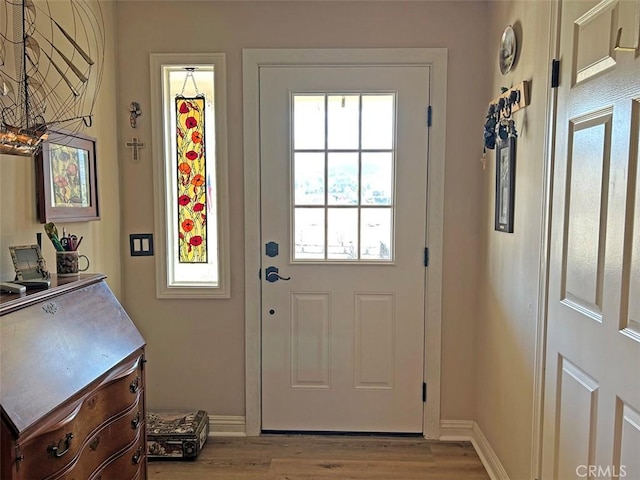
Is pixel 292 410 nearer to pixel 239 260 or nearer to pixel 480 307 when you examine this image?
pixel 239 260

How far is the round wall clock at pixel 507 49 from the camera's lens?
2.05 m

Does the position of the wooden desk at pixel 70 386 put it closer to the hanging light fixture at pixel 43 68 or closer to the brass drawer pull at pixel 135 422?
the brass drawer pull at pixel 135 422

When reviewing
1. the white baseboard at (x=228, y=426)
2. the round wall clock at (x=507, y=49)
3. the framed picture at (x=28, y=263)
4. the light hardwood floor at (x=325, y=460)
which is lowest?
the light hardwood floor at (x=325, y=460)

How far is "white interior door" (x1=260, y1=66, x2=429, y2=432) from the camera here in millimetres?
2502

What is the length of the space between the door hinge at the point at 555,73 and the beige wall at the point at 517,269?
0.05 metres

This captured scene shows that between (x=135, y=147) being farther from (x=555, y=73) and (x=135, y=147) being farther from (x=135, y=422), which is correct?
(x=555, y=73)

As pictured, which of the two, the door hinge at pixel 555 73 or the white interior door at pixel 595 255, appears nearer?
the white interior door at pixel 595 255

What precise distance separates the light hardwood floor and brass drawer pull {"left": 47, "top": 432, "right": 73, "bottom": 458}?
1.16 meters

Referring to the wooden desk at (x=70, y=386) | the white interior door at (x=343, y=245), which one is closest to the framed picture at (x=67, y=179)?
the wooden desk at (x=70, y=386)

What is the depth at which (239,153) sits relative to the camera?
2543mm

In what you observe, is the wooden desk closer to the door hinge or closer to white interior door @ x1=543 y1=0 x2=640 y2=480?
white interior door @ x1=543 y1=0 x2=640 y2=480

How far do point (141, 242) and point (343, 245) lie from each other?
118 centimetres

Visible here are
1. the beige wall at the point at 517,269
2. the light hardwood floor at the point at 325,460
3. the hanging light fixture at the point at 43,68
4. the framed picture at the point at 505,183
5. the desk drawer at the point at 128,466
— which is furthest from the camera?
the light hardwood floor at the point at 325,460

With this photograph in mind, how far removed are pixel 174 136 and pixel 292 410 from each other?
1.77 m
